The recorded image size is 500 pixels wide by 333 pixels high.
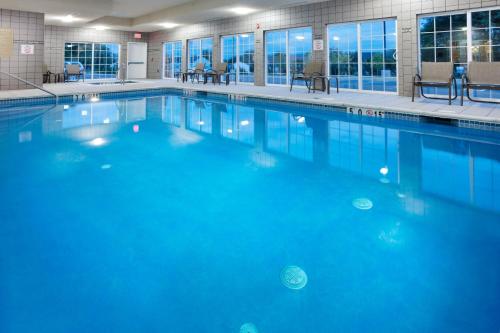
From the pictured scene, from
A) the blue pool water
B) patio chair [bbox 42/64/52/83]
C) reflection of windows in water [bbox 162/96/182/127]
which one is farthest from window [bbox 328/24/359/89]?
patio chair [bbox 42/64/52/83]

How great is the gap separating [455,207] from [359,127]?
2.51m

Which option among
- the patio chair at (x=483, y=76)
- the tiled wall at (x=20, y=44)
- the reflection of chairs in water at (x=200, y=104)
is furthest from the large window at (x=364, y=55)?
the tiled wall at (x=20, y=44)

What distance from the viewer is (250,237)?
1.66 m

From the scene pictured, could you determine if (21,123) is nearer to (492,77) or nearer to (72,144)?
(72,144)

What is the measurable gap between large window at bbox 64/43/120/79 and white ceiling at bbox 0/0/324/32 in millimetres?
1153

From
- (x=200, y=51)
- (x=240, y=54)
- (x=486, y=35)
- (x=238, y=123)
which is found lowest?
(x=238, y=123)

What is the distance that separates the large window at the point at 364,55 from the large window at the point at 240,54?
262 centimetres

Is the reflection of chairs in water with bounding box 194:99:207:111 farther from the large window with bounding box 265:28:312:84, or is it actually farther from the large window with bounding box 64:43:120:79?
the large window with bounding box 64:43:120:79

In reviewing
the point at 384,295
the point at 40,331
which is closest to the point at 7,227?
the point at 40,331

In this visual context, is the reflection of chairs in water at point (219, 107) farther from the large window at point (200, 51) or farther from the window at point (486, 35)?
the large window at point (200, 51)

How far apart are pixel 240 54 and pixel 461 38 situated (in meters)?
5.63

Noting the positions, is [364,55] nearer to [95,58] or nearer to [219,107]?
[219,107]

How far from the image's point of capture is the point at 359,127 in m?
4.40

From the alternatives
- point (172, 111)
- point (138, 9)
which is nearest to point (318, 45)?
point (172, 111)
